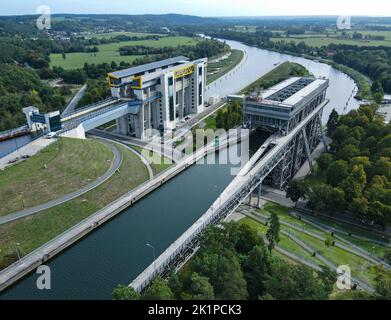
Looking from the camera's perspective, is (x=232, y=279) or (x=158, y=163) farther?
(x=158, y=163)

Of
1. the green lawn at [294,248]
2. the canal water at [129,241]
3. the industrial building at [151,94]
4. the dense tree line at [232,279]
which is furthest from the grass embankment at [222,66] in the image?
the dense tree line at [232,279]

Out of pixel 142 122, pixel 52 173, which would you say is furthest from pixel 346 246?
pixel 142 122

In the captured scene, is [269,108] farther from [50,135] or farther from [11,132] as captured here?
[11,132]

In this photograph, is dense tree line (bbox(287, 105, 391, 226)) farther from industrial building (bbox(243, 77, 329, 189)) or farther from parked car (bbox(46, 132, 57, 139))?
parked car (bbox(46, 132, 57, 139))

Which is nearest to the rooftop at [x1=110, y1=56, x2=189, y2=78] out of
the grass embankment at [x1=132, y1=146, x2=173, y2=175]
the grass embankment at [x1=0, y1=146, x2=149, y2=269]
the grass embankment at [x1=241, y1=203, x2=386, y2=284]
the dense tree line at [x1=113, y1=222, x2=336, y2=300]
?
the grass embankment at [x1=132, y1=146, x2=173, y2=175]

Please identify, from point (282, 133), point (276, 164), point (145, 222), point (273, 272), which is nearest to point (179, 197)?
point (145, 222)

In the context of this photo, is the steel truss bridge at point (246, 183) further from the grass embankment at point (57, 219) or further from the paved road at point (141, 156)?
the paved road at point (141, 156)
